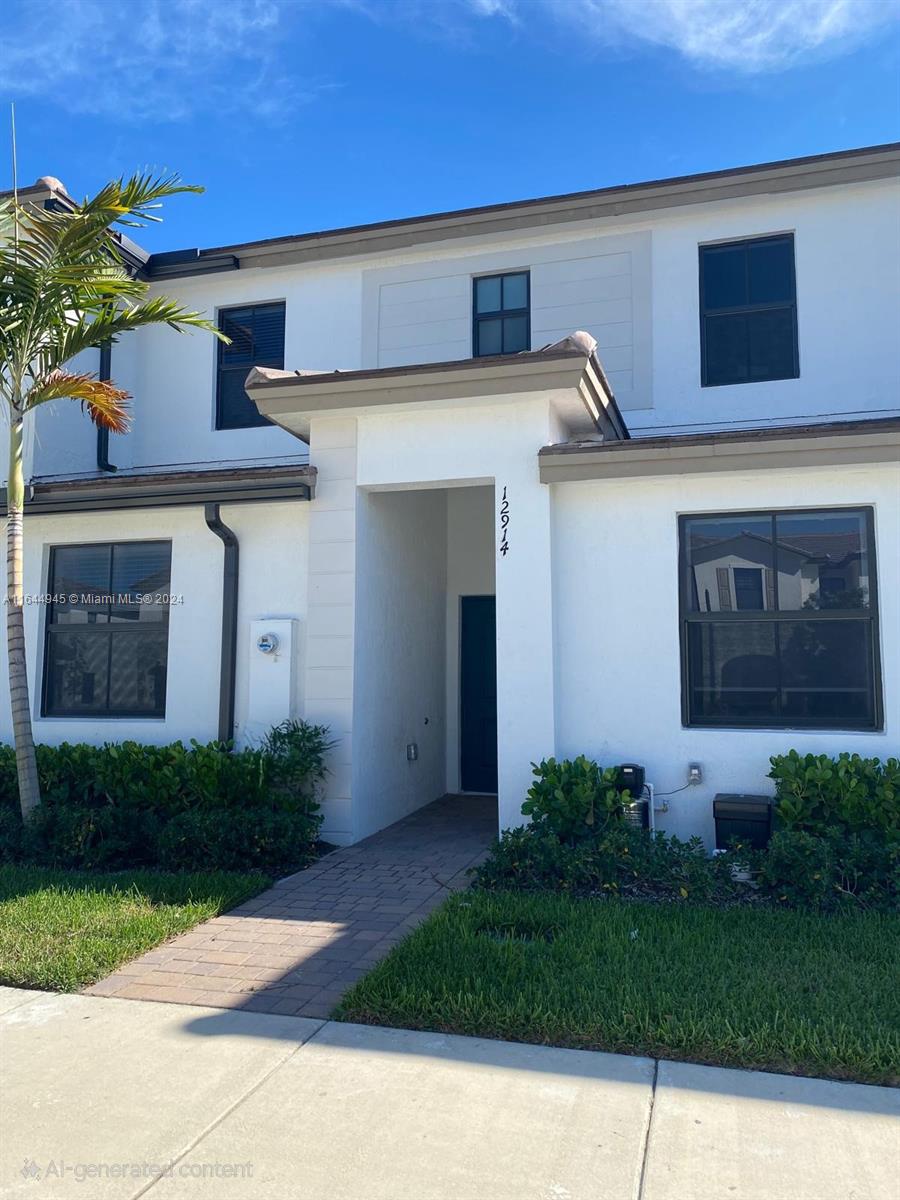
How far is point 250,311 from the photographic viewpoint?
1201 centimetres

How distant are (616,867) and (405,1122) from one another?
3086mm

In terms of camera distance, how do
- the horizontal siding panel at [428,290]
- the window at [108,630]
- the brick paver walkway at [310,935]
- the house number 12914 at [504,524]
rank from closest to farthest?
the brick paver walkway at [310,935]
the house number 12914 at [504,524]
the window at [108,630]
the horizontal siding panel at [428,290]

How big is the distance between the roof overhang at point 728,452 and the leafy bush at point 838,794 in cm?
Answer: 223

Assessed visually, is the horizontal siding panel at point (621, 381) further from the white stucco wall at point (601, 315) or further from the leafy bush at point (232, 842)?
the leafy bush at point (232, 842)

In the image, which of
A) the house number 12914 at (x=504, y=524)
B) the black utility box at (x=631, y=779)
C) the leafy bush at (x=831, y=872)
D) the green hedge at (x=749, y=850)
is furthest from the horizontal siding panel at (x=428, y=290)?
the leafy bush at (x=831, y=872)

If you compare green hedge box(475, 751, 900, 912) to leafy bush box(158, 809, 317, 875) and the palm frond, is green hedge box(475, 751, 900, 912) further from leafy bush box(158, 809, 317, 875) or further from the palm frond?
the palm frond

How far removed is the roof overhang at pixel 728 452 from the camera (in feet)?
22.7

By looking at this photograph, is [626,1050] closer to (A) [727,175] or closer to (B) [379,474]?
(B) [379,474]

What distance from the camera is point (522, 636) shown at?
762 centimetres

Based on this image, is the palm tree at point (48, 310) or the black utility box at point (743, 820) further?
the palm tree at point (48, 310)

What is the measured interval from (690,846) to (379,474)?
13.2ft

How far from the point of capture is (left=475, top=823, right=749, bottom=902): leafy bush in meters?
6.32

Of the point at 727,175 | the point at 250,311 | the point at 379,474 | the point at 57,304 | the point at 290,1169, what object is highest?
the point at 727,175

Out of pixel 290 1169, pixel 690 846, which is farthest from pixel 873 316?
pixel 290 1169
